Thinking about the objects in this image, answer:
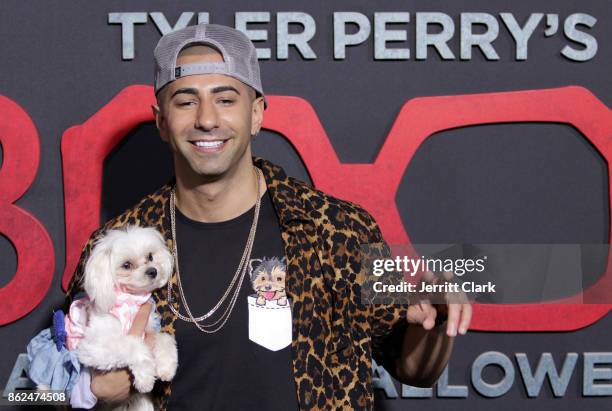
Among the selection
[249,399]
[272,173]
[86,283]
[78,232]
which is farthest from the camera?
[78,232]

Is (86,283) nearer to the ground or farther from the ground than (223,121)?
nearer to the ground

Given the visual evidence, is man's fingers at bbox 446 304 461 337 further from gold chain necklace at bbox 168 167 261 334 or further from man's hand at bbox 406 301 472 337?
gold chain necklace at bbox 168 167 261 334

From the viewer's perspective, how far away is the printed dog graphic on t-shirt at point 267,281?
6.49ft

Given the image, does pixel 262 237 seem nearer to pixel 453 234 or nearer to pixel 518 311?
pixel 453 234

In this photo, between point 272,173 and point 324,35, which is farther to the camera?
point 324,35

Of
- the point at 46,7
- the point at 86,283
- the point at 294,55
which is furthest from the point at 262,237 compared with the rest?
the point at 46,7

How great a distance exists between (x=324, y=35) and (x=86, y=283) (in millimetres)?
1635

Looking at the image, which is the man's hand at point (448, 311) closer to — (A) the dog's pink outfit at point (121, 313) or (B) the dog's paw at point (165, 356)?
(B) the dog's paw at point (165, 356)

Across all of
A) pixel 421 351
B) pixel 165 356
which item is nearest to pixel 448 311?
pixel 421 351

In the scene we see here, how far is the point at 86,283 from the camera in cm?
204

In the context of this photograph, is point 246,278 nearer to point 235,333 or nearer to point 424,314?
point 235,333

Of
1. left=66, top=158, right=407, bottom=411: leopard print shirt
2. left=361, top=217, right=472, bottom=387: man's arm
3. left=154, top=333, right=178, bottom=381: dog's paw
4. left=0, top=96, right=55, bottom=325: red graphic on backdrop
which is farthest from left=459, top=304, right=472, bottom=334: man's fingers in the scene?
left=0, top=96, right=55, bottom=325: red graphic on backdrop

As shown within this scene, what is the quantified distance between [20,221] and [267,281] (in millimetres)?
1596

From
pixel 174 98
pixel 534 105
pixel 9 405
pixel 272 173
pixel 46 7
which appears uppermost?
pixel 46 7
